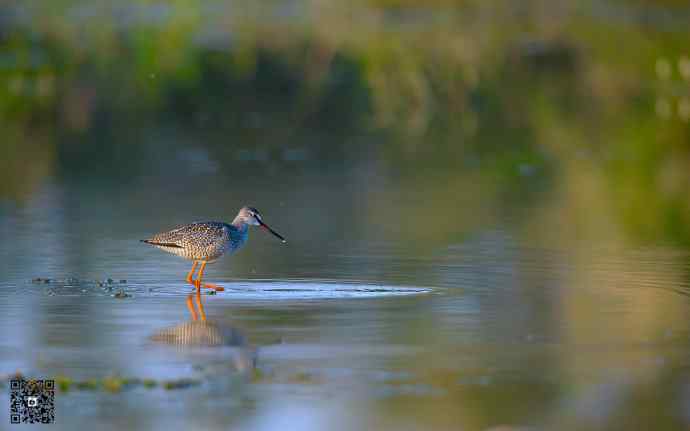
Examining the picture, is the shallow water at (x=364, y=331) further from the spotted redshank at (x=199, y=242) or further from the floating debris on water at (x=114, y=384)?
the spotted redshank at (x=199, y=242)

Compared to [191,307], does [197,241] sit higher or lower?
higher

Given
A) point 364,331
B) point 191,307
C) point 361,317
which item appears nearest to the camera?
point 364,331

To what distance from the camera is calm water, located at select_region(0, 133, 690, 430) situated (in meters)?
8.10

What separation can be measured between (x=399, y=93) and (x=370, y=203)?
9.62m

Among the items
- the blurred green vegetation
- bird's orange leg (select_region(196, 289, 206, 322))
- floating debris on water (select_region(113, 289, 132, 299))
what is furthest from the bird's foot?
the blurred green vegetation

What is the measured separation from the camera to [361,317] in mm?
10484

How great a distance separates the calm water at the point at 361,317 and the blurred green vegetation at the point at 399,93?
1.05m

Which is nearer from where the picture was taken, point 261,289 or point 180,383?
→ point 180,383

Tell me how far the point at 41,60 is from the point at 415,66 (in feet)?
23.8

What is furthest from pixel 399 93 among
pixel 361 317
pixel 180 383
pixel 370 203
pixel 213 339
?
pixel 180 383

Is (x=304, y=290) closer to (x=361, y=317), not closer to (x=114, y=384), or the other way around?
(x=361, y=317)

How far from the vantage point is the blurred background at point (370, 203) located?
8625 millimetres

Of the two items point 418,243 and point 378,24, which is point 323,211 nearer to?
point 418,243

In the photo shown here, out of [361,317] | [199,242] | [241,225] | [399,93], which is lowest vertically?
[361,317]
